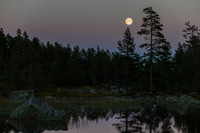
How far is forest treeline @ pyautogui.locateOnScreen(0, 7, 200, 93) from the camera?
1841 inches

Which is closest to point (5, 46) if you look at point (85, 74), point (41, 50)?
point (41, 50)

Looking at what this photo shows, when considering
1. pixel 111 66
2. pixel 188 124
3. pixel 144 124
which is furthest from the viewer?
pixel 111 66

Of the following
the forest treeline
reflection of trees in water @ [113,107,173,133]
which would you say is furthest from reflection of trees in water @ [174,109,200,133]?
the forest treeline

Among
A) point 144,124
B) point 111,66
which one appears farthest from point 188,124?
point 111,66

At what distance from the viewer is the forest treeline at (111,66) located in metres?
46.8

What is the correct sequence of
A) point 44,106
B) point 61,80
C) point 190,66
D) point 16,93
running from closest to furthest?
1. point 44,106
2. point 16,93
3. point 190,66
4. point 61,80

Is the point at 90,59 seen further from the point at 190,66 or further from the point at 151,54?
the point at 151,54

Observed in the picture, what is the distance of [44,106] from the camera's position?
16.5 m

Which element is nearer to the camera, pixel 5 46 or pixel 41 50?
pixel 5 46

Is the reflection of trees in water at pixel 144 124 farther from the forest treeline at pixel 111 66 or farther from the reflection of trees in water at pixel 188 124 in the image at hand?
the forest treeline at pixel 111 66

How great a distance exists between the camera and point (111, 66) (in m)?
94.9

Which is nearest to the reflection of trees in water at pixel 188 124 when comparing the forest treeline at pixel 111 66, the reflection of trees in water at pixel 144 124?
the reflection of trees in water at pixel 144 124

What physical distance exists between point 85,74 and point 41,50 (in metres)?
21.8

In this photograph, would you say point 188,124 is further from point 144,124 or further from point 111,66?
point 111,66
